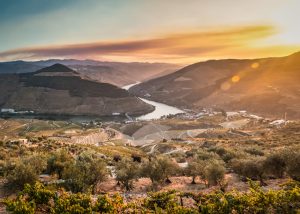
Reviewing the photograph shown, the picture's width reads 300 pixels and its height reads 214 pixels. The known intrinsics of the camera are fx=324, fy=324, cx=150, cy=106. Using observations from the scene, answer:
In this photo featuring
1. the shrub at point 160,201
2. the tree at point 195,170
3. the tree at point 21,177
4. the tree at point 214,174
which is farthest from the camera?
the tree at point 195,170

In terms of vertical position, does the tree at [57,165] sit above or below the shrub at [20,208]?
below

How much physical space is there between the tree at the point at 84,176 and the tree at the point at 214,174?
1082 centimetres

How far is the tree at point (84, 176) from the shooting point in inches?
1119

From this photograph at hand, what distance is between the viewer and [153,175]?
36156 millimetres

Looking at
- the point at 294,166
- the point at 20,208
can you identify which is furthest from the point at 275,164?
the point at 20,208

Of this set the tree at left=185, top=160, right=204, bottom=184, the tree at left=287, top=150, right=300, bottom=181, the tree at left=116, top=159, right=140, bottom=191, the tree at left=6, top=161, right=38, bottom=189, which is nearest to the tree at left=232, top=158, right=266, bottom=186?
the tree at left=287, top=150, right=300, bottom=181

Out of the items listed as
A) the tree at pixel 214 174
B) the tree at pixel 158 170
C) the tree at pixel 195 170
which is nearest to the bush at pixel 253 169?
the tree at pixel 214 174

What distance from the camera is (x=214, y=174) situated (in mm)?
33906

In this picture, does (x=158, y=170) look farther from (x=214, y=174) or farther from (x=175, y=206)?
(x=175, y=206)

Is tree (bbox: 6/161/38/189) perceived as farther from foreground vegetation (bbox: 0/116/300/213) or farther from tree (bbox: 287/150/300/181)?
tree (bbox: 287/150/300/181)

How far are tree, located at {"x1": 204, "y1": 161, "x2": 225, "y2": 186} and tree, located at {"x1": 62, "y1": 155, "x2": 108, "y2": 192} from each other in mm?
10817

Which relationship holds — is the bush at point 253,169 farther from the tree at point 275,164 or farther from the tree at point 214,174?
the tree at point 214,174

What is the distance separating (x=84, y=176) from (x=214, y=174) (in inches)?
526

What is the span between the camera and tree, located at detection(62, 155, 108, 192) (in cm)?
2842
